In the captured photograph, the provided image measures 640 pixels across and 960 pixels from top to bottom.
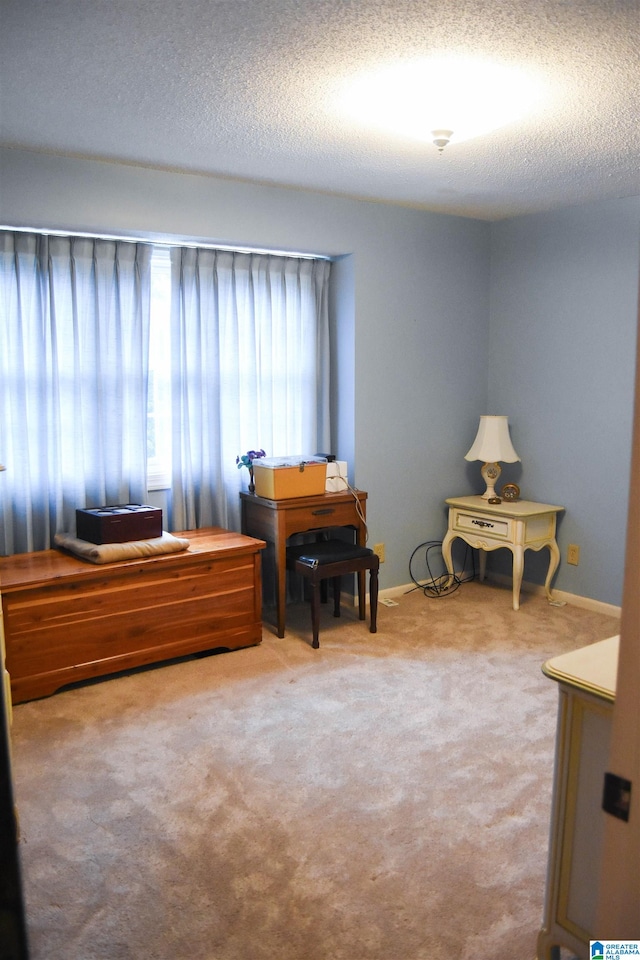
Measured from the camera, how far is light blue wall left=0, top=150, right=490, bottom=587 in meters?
3.53

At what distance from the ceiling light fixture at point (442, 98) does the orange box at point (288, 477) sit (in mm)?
→ 1686

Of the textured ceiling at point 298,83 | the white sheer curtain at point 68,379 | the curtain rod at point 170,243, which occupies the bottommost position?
the white sheer curtain at point 68,379

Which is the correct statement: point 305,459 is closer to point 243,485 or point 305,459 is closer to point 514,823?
point 243,485

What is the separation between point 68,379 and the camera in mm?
3561

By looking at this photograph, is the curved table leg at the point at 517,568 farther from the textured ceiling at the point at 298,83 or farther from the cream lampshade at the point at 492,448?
the textured ceiling at the point at 298,83

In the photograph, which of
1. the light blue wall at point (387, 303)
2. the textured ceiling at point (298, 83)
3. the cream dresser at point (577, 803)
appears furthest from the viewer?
the light blue wall at point (387, 303)

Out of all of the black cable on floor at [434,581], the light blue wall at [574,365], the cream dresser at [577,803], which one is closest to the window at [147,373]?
the black cable on floor at [434,581]

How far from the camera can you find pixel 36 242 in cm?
341

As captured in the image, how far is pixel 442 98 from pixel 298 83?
50 centimetres

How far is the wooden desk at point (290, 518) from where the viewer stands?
3.80m

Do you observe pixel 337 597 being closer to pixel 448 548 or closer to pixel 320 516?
pixel 320 516

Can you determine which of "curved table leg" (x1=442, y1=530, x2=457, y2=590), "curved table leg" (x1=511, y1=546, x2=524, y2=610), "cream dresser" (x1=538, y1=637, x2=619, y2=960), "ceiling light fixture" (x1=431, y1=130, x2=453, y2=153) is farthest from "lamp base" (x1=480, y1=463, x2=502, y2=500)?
"cream dresser" (x1=538, y1=637, x2=619, y2=960)

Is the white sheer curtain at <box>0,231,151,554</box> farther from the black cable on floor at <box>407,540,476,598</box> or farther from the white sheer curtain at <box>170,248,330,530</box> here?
the black cable on floor at <box>407,540,476,598</box>

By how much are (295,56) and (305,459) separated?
216cm
